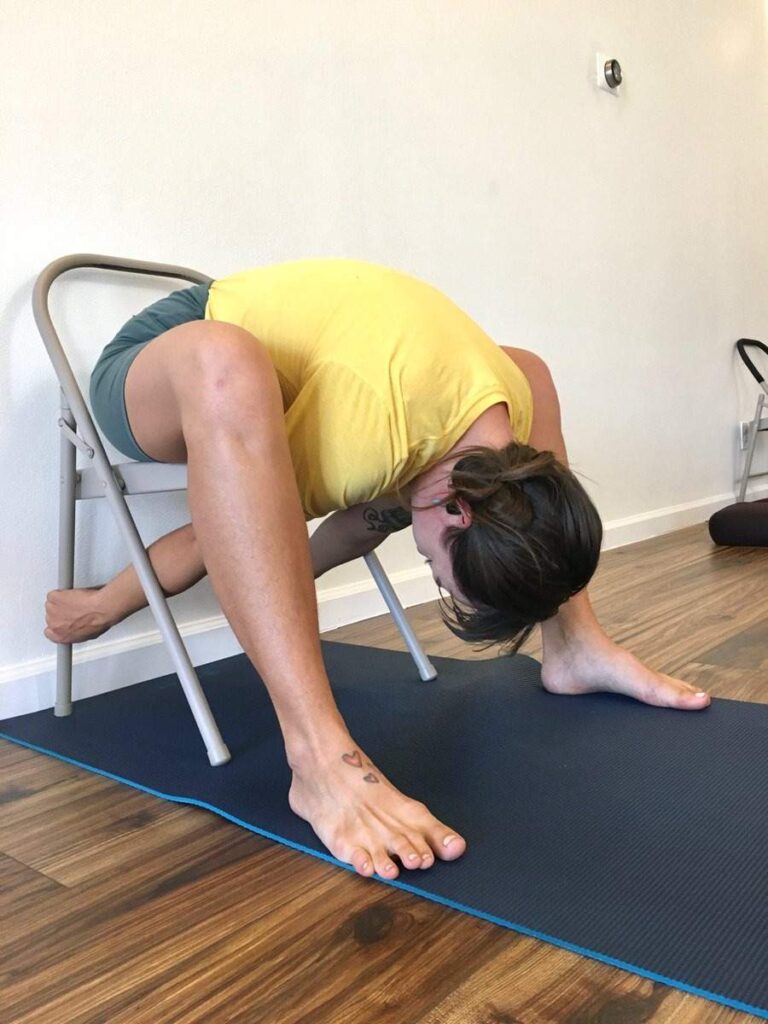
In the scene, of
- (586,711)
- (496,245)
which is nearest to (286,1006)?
(586,711)

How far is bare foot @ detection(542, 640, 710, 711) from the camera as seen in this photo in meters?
1.20

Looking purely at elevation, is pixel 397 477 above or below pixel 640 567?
above

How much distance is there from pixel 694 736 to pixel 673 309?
2.47m

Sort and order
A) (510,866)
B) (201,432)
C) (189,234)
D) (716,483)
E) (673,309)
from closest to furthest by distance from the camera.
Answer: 1. (510,866)
2. (201,432)
3. (189,234)
4. (673,309)
5. (716,483)

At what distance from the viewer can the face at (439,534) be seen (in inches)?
37.9

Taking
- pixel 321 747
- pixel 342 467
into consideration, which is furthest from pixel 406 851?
pixel 342 467

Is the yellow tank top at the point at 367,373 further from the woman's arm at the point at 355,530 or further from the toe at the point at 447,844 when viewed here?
the toe at the point at 447,844

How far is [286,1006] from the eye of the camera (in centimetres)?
65

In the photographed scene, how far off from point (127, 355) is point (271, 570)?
435 millimetres

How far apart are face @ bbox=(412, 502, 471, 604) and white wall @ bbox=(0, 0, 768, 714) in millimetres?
775

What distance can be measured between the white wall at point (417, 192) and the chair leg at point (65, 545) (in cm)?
9

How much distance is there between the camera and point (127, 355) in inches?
46.4

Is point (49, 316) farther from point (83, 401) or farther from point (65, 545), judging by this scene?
point (65, 545)

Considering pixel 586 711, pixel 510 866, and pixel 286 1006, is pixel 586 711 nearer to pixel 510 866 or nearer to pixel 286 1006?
pixel 510 866
